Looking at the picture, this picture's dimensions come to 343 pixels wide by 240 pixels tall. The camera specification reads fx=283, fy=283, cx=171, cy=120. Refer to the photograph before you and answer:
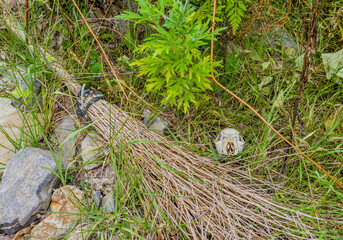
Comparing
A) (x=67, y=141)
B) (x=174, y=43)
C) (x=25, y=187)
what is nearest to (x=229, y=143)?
(x=174, y=43)

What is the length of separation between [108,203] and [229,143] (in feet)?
3.01

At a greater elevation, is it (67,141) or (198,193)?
(67,141)

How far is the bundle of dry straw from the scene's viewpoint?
1648mm

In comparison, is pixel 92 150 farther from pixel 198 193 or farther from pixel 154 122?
pixel 198 193

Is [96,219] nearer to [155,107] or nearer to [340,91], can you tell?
[155,107]

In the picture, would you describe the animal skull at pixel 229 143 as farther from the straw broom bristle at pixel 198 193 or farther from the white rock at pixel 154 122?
the white rock at pixel 154 122

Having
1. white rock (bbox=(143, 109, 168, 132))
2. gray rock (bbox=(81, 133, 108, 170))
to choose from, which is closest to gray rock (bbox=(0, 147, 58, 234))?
gray rock (bbox=(81, 133, 108, 170))

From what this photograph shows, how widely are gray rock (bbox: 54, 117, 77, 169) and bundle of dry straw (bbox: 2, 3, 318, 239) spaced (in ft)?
0.79

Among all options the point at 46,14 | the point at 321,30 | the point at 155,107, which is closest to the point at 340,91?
the point at 321,30

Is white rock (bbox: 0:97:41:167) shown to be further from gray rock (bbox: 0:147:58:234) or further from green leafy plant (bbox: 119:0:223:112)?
green leafy plant (bbox: 119:0:223:112)

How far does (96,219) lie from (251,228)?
930 mm

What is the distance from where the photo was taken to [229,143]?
199 cm

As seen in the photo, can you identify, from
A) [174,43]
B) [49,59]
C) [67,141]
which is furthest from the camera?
[49,59]

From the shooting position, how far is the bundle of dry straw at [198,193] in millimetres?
1648
